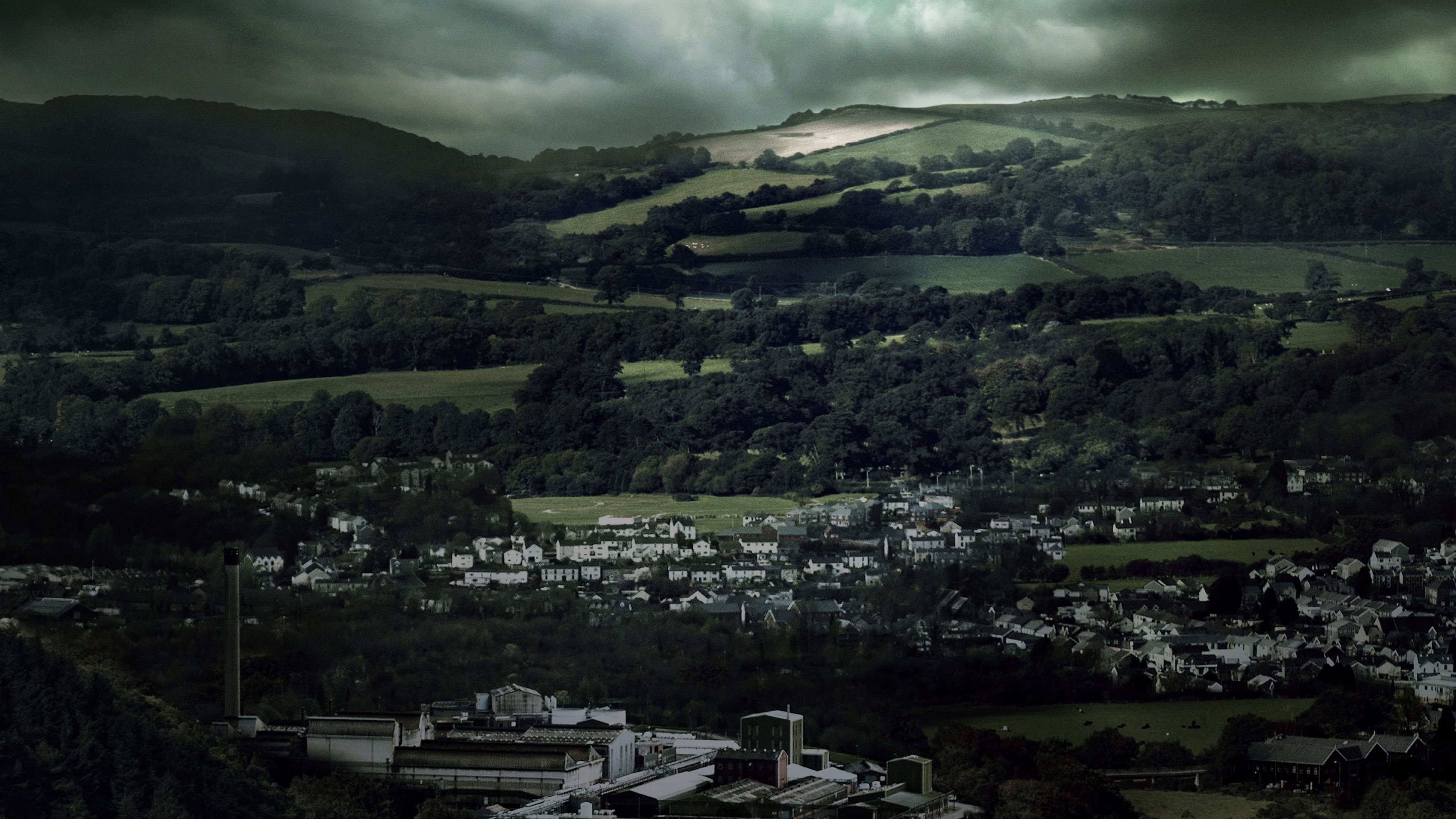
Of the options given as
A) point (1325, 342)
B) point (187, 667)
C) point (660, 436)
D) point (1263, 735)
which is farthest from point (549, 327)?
point (1263, 735)

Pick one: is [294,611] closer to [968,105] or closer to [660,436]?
[660,436]

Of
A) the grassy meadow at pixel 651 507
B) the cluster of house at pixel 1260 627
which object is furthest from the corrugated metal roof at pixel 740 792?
the grassy meadow at pixel 651 507

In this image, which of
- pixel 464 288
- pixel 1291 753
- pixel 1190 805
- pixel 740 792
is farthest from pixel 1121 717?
pixel 464 288

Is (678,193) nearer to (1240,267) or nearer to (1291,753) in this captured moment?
(1240,267)

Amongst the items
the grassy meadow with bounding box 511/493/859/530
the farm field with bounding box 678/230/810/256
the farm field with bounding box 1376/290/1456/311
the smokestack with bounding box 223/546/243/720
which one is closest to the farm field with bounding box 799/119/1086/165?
the farm field with bounding box 678/230/810/256

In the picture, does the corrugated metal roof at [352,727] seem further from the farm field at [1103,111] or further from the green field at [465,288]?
the farm field at [1103,111]

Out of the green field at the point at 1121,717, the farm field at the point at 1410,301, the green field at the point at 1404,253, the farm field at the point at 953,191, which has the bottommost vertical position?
→ the green field at the point at 1121,717

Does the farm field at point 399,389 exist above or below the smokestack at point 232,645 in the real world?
above

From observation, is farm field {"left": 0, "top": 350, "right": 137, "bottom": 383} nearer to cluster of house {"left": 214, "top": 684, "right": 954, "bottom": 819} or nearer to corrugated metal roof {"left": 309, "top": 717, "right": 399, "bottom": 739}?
cluster of house {"left": 214, "top": 684, "right": 954, "bottom": 819}
